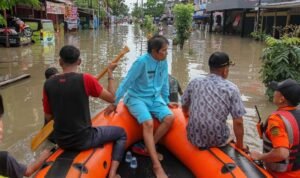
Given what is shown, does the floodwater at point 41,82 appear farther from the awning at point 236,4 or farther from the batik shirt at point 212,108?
the awning at point 236,4

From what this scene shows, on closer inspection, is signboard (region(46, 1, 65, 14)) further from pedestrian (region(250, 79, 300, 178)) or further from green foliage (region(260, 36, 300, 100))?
pedestrian (region(250, 79, 300, 178))

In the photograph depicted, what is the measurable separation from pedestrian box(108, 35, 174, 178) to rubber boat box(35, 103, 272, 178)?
168mm

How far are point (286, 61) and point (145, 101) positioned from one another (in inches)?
173

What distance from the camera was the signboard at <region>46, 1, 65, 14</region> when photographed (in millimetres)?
28159

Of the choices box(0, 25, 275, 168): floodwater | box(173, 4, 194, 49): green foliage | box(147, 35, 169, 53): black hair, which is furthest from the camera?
box(173, 4, 194, 49): green foliage

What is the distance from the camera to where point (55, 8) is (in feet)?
97.9

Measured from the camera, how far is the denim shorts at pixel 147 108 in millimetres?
3826

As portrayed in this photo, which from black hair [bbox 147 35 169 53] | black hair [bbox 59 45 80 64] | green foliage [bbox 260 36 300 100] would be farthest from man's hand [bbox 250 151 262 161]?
green foliage [bbox 260 36 300 100]

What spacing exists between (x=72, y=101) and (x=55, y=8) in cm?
2868

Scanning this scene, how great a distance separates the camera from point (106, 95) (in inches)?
125

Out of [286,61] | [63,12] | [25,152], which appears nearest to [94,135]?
[25,152]

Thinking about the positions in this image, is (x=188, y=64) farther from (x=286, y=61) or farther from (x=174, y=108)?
(x=174, y=108)

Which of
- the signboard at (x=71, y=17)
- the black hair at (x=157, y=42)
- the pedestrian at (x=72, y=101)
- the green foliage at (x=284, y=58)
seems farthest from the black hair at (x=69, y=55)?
the signboard at (x=71, y=17)

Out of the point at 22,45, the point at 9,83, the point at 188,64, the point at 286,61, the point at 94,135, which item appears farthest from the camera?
the point at 22,45
